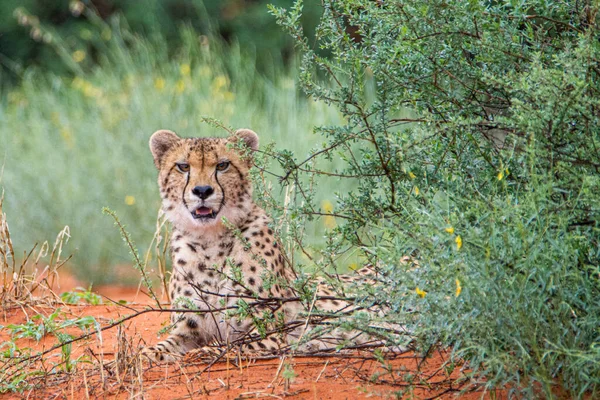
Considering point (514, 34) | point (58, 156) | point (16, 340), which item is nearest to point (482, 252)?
point (514, 34)

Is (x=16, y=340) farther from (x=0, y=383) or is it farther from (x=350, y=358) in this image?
(x=350, y=358)

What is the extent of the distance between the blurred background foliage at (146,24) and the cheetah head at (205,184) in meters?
8.85

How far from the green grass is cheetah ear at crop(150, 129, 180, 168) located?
2095mm

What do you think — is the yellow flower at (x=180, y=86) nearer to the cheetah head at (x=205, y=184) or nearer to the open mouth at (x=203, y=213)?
the cheetah head at (x=205, y=184)

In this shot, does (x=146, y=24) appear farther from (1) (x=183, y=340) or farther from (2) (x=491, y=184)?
(2) (x=491, y=184)

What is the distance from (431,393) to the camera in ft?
9.96

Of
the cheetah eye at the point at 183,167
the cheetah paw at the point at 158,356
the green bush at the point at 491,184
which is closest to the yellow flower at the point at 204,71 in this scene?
the cheetah eye at the point at 183,167

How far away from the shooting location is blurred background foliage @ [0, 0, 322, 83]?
13797 mm

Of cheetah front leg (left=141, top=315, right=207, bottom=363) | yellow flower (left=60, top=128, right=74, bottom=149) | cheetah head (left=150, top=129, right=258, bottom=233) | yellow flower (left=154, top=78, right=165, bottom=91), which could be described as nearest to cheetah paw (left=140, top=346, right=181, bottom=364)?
cheetah front leg (left=141, top=315, right=207, bottom=363)

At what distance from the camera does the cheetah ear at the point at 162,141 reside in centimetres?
491

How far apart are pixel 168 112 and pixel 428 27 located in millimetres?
4858

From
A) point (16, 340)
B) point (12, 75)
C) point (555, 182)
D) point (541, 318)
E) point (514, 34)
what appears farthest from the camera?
point (12, 75)

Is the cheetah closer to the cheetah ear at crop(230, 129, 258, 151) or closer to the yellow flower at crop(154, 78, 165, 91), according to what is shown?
the cheetah ear at crop(230, 129, 258, 151)

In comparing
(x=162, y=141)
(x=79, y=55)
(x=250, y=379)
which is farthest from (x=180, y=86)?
(x=250, y=379)
